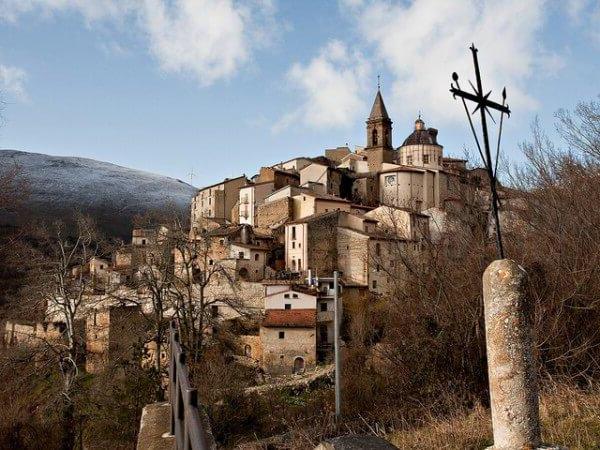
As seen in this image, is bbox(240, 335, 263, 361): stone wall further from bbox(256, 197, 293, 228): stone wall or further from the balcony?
bbox(256, 197, 293, 228): stone wall

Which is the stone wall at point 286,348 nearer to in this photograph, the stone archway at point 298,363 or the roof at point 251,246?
the stone archway at point 298,363

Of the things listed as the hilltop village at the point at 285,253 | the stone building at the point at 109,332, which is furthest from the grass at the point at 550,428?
the stone building at the point at 109,332

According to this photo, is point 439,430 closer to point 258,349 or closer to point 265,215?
point 258,349

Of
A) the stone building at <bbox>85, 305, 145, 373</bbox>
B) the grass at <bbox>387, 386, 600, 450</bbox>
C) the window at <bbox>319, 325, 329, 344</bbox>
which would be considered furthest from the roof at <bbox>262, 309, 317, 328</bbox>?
the grass at <bbox>387, 386, 600, 450</bbox>

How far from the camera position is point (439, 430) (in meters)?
6.15

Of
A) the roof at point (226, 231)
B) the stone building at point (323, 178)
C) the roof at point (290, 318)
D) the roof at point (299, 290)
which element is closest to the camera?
the roof at point (290, 318)

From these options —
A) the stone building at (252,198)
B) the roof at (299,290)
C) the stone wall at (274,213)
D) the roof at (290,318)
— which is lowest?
the roof at (290,318)

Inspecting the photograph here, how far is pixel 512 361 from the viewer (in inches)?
127

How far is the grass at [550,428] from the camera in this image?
5137mm

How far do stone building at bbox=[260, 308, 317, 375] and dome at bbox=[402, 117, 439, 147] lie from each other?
106 feet

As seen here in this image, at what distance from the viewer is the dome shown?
54.5 m

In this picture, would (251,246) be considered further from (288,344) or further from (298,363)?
(298,363)

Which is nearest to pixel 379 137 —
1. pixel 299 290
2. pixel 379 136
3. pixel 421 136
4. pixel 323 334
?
pixel 379 136

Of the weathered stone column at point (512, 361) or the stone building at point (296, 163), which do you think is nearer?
the weathered stone column at point (512, 361)
